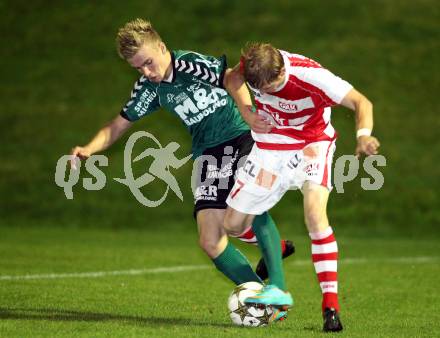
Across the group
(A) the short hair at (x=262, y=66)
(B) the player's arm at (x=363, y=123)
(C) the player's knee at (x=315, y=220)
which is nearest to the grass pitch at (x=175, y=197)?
(C) the player's knee at (x=315, y=220)

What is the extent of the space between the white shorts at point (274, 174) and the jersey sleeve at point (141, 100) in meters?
1.19

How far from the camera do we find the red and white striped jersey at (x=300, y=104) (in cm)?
652

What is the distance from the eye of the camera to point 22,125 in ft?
71.3

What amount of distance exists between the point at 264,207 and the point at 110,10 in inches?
844

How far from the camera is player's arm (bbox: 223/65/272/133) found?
6.60 metres

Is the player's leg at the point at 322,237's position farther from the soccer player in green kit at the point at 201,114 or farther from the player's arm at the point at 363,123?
the soccer player in green kit at the point at 201,114

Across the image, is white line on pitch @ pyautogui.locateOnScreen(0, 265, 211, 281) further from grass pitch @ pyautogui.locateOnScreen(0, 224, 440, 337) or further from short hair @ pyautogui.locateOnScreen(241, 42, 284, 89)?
short hair @ pyautogui.locateOnScreen(241, 42, 284, 89)

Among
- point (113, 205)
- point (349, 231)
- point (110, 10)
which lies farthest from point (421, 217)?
point (110, 10)

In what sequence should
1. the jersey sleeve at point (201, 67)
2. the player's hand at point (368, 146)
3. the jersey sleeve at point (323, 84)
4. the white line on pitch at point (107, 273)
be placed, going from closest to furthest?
the player's hand at point (368, 146) < the jersey sleeve at point (323, 84) < the jersey sleeve at point (201, 67) < the white line on pitch at point (107, 273)

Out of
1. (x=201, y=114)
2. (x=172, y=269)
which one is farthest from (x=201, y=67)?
(x=172, y=269)

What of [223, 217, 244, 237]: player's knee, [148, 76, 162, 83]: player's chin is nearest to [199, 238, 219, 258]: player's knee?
[223, 217, 244, 237]: player's knee

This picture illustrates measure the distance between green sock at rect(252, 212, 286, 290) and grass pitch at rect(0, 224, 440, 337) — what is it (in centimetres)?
34

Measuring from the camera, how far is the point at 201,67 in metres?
7.21

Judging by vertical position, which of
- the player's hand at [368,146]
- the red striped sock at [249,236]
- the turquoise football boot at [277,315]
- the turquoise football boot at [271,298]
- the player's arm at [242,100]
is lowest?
the turquoise football boot at [277,315]
